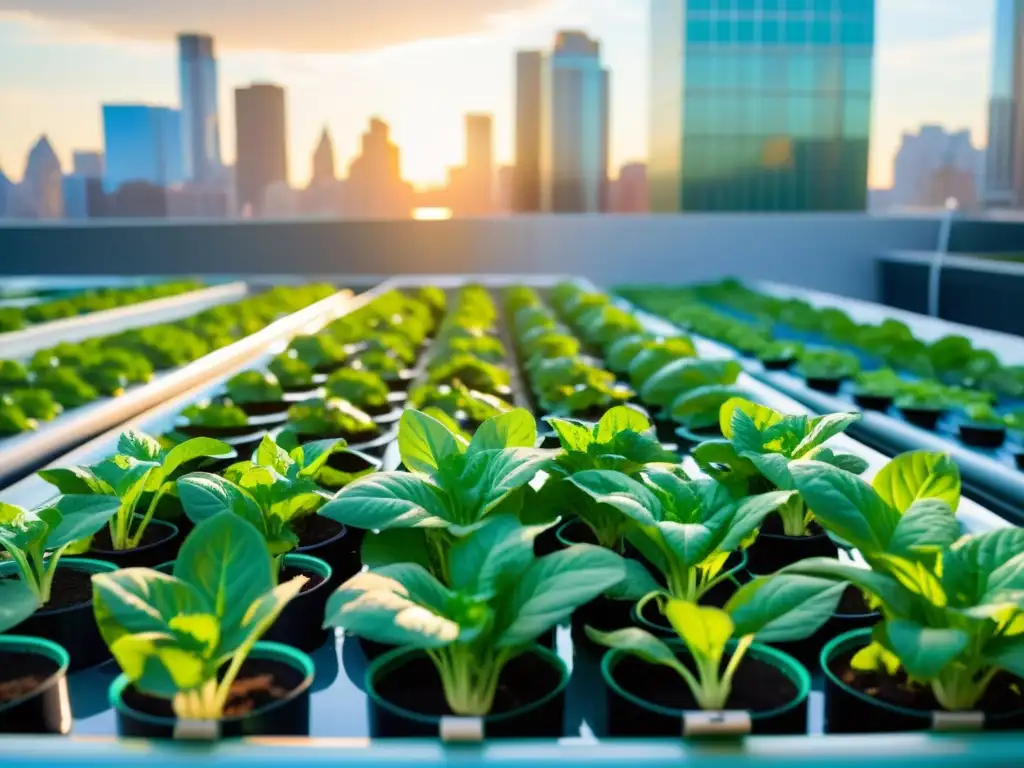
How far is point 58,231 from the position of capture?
9172mm

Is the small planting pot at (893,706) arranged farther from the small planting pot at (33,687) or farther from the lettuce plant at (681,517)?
the small planting pot at (33,687)

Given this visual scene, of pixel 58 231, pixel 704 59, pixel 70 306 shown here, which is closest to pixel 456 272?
pixel 58 231

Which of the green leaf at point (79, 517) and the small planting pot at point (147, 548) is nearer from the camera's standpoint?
the green leaf at point (79, 517)

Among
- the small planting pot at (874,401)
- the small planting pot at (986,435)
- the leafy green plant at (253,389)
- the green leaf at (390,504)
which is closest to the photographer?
the green leaf at (390,504)

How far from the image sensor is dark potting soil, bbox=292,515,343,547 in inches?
50.4

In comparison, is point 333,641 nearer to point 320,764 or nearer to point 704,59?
point 320,764

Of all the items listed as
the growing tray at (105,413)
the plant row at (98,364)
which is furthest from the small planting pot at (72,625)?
the plant row at (98,364)

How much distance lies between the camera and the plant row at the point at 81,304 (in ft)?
14.5

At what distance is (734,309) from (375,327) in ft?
8.27

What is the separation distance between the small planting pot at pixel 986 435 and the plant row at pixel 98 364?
86.1 inches

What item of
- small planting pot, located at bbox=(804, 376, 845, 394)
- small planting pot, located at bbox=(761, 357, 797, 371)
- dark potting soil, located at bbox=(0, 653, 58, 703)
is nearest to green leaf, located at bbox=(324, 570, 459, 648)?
dark potting soil, located at bbox=(0, 653, 58, 703)

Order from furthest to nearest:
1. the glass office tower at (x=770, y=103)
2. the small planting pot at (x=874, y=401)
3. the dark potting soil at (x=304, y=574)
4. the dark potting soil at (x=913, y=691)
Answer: the glass office tower at (x=770, y=103) → the small planting pot at (x=874, y=401) → the dark potting soil at (x=304, y=574) → the dark potting soil at (x=913, y=691)

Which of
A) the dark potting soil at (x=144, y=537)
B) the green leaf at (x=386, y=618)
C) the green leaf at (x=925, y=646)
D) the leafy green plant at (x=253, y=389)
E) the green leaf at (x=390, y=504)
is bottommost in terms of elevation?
the dark potting soil at (x=144, y=537)

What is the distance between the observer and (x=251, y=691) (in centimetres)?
90
